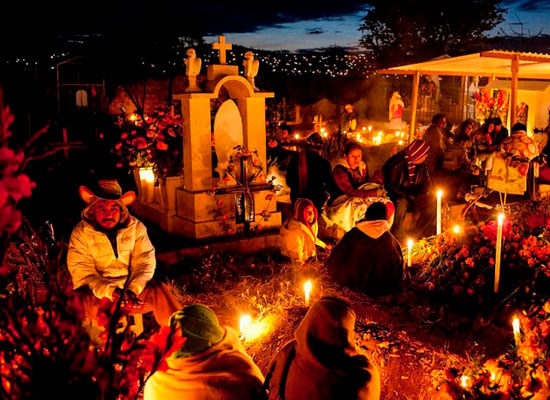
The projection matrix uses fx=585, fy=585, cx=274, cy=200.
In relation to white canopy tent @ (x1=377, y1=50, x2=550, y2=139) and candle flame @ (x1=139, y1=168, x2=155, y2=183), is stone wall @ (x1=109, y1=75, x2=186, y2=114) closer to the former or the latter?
white canopy tent @ (x1=377, y1=50, x2=550, y2=139)

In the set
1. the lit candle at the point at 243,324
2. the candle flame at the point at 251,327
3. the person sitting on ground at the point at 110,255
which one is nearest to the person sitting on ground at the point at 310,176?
the candle flame at the point at 251,327

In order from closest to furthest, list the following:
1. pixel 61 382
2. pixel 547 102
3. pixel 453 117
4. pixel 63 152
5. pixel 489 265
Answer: pixel 61 382, pixel 489 265, pixel 63 152, pixel 547 102, pixel 453 117

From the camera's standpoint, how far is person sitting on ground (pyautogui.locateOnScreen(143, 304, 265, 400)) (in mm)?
3525

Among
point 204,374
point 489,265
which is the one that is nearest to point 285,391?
point 204,374

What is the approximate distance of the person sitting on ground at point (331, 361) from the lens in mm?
3439

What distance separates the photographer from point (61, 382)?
237cm

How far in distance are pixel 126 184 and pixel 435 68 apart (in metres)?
7.18

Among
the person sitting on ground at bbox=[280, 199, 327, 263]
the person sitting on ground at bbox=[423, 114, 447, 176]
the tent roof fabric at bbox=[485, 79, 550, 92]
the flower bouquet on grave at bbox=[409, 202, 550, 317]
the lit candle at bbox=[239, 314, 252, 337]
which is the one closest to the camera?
the lit candle at bbox=[239, 314, 252, 337]

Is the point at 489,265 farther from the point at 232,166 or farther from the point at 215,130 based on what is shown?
the point at 215,130

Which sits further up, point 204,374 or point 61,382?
point 61,382

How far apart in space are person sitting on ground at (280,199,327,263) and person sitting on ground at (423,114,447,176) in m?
4.71

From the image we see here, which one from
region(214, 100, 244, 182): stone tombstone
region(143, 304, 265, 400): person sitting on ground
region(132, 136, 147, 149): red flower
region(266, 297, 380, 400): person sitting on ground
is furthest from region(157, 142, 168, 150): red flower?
region(266, 297, 380, 400): person sitting on ground

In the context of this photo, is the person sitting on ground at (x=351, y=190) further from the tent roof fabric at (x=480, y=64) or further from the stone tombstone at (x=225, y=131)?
the tent roof fabric at (x=480, y=64)

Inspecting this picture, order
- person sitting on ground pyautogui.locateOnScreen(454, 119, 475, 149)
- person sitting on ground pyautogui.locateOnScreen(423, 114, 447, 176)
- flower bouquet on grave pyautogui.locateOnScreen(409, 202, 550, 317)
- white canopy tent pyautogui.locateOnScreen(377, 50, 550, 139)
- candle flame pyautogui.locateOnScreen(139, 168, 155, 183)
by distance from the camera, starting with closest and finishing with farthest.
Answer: flower bouquet on grave pyautogui.locateOnScreen(409, 202, 550, 317), white canopy tent pyautogui.locateOnScreen(377, 50, 550, 139), candle flame pyautogui.locateOnScreen(139, 168, 155, 183), person sitting on ground pyautogui.locateOnScreen(423, 114, 447, 176), person sitting on ground pyautogui.locateOnScreen(454, 119, 475, 149)
